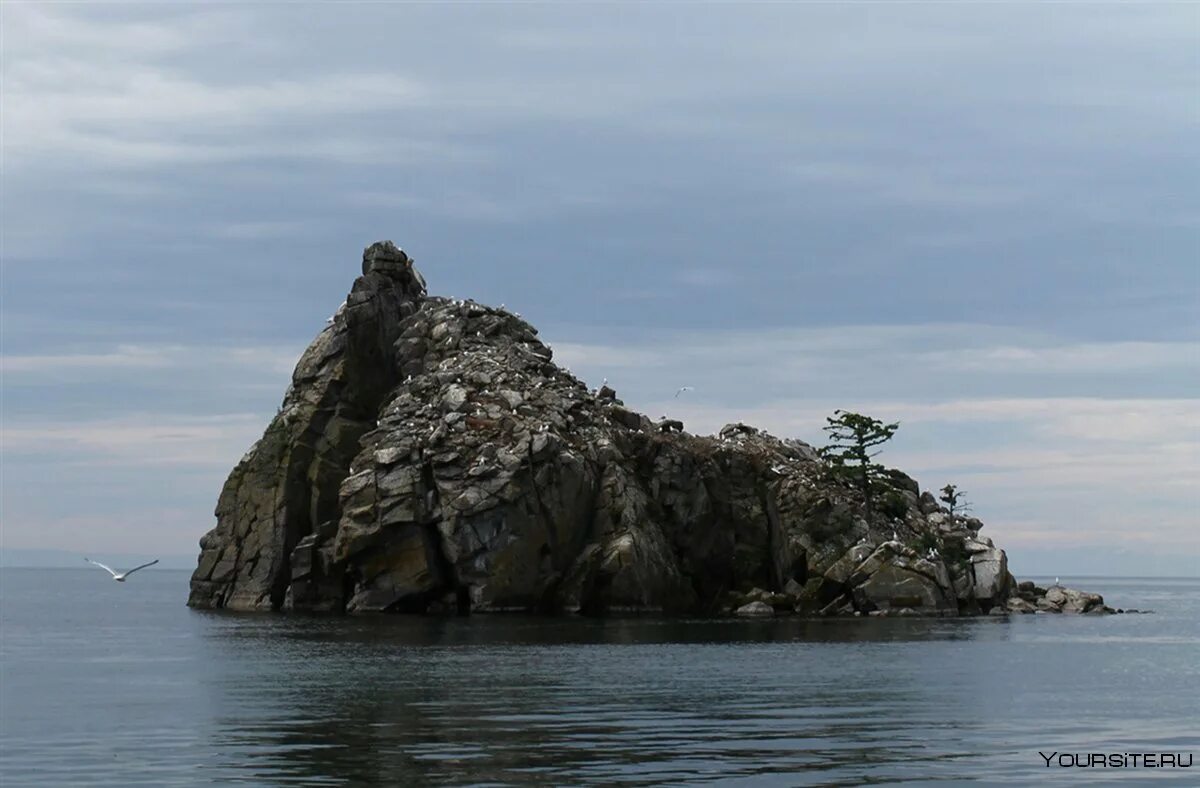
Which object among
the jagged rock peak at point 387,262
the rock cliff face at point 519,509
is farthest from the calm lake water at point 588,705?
the jagged rock peak at point 387,262

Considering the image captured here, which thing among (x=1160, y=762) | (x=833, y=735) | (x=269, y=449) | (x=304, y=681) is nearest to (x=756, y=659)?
(x=304, y=681)

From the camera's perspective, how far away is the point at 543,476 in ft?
452

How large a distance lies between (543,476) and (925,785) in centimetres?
9364

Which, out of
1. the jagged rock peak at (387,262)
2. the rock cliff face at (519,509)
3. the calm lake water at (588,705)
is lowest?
the calm lake water at (588,705)

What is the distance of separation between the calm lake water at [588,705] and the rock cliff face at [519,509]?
17715mm

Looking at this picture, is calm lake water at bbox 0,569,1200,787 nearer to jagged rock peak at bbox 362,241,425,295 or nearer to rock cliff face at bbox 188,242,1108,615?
rock cliff face at bbox 188,242,1108,615

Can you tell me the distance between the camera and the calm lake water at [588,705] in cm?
4869

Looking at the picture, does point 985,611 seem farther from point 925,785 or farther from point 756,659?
point 925,785

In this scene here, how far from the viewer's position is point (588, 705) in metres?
66.0

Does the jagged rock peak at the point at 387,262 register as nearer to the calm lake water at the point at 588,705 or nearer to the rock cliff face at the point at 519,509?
the rock cliff face at the point at 519,509

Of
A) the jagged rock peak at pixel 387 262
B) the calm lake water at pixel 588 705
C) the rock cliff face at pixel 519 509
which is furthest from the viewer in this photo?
the jagged rock peak at pixel 387 262

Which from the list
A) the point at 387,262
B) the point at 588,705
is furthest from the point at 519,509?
the point at 588,705

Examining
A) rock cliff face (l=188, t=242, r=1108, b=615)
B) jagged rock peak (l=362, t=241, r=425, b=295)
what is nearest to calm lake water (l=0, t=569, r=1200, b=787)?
rock cliff face (l=188, t=242, r=1108, b=615)

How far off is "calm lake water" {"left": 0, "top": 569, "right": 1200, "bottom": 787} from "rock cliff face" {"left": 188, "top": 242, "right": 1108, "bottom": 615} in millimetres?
17715
